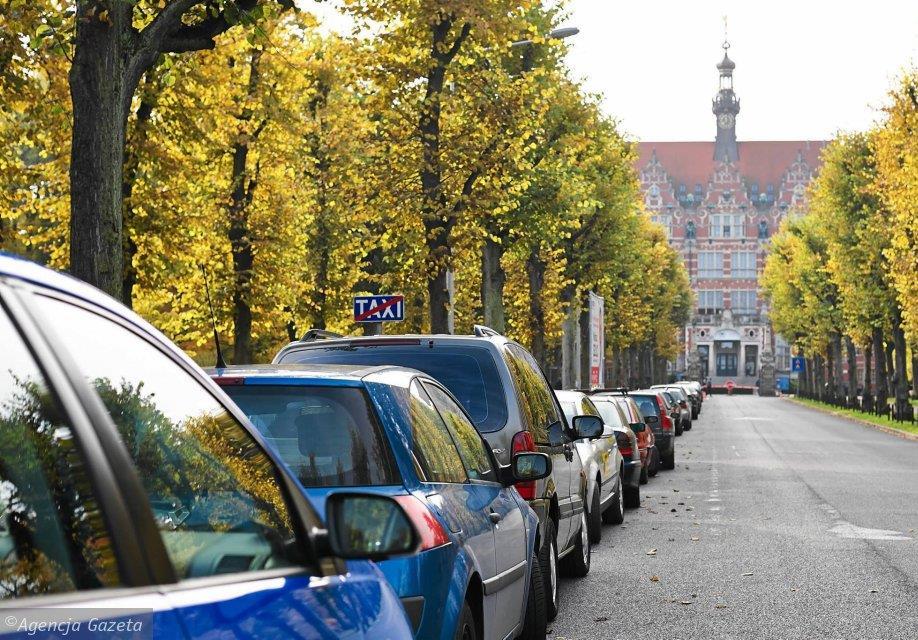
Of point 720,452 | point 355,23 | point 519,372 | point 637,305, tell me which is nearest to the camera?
point 519,372

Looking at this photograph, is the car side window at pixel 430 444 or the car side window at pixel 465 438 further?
the car side window at pixel 465 438

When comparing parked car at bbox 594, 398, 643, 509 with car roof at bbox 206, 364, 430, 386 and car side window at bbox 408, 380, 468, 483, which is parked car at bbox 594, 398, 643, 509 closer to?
car side window at bbox 408, 380, 468, 483

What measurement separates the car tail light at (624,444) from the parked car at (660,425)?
7.32 meters

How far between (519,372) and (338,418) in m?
4.32

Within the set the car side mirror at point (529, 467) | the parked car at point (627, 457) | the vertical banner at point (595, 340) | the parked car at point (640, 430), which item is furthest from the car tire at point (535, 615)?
the vertical banner at point (595, 340)

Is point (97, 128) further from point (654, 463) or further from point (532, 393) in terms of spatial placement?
point (654, 463)

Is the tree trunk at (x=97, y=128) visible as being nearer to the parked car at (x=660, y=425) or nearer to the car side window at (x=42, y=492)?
the car side window at (x=42, y=492)

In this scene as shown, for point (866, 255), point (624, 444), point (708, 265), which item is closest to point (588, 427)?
point (624, 444)

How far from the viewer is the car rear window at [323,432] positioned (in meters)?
5.64

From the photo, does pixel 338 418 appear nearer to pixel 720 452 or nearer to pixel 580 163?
pixel 720 452

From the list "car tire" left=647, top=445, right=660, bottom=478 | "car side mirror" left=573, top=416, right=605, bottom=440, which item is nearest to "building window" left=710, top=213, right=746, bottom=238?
"car tire" left=647, top=445, right=660, bottom=478

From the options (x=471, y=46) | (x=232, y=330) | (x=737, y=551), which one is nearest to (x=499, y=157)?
(x=471, y=46)

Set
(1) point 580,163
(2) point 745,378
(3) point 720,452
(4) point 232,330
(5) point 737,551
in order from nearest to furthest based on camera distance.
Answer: (5) point 737,551, (3) point 720,452, (4) point 232,330, (1) point 580,163, (2) point 745,378

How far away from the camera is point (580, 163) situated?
4697 cm
